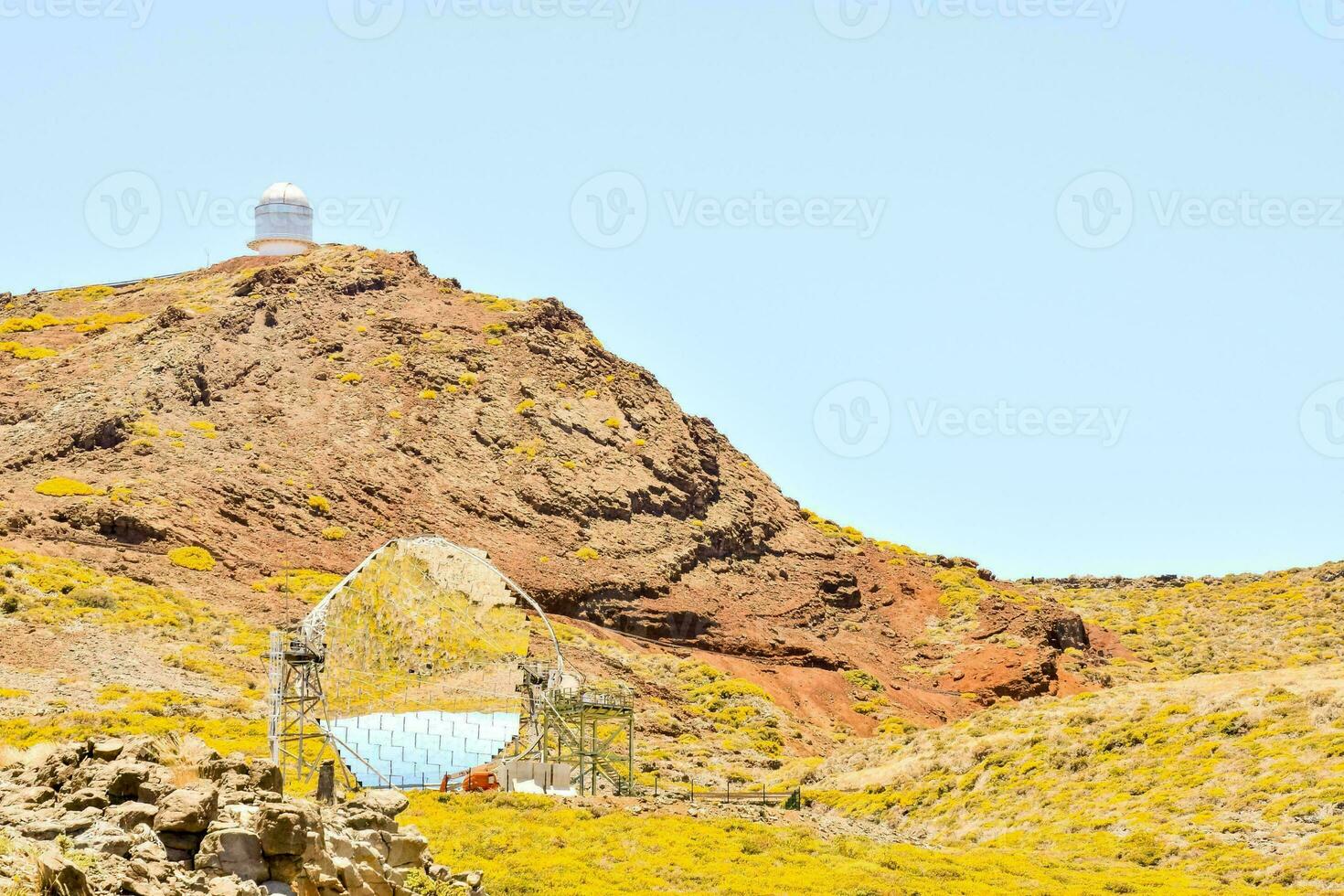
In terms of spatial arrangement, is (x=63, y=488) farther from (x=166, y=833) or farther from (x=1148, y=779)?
(x=166, y=833)

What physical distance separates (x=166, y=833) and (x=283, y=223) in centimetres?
10237

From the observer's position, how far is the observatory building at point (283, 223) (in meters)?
116

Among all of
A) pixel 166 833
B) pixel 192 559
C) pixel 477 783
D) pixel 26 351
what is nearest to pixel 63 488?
pixel 192 559

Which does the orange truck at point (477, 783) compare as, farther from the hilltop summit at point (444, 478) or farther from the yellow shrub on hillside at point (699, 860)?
the hilltop summit at point (444, 478)

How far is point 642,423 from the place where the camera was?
103000mm

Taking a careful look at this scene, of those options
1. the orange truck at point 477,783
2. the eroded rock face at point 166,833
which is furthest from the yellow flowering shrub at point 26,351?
the eroded rock face at point 166,833

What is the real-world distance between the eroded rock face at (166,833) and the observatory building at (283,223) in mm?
97844

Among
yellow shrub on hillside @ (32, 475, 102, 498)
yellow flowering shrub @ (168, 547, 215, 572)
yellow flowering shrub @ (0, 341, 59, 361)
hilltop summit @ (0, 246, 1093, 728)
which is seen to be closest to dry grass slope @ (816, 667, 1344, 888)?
hilltop summit @ (0, 246, 1093, 728)

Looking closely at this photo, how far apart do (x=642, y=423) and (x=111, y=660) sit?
48.0 m

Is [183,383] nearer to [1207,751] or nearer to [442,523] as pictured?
[442,523]

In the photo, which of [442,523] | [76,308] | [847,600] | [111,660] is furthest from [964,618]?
[76,308]

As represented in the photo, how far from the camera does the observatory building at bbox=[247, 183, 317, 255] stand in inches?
4572

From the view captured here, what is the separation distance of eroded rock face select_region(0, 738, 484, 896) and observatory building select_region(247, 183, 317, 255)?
97.8 metres

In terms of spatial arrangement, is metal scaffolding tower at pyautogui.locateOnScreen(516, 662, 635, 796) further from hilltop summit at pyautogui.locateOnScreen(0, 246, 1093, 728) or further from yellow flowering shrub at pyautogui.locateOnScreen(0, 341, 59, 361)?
yellow flowering shrub at pyautogui.locateOnScreen(0, 341, 59, 361)
